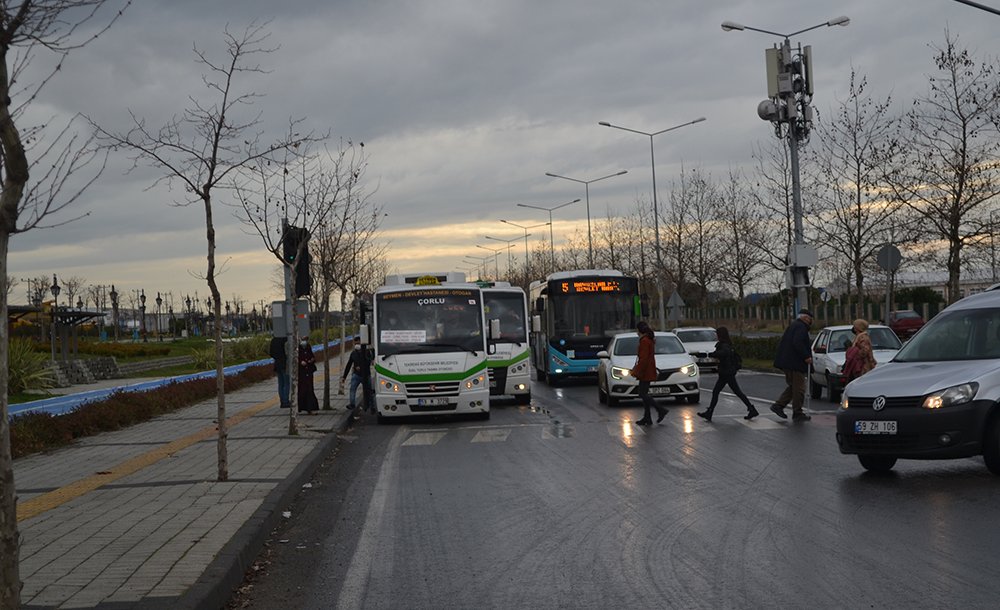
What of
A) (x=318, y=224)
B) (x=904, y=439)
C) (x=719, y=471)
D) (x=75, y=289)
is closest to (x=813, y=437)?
(x=719, y=471)

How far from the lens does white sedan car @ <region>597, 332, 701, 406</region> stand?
24.0 meters

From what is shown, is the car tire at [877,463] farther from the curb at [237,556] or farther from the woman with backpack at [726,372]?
the woman with backpack at [726,372]

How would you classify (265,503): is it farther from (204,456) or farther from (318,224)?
(318,224)

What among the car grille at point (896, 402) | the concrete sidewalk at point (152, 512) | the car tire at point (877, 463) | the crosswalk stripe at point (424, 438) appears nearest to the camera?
the concrete sidewalk at point (152, 512)

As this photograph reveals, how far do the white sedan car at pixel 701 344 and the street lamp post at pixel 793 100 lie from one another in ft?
25.1

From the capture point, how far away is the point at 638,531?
9391 mm

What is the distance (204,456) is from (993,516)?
33.2 ft

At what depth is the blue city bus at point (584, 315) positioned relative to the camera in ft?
110

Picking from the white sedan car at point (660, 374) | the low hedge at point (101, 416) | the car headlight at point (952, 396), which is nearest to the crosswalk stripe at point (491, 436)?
the white sedan car at point (660, 374)

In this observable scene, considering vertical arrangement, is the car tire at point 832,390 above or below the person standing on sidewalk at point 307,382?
below

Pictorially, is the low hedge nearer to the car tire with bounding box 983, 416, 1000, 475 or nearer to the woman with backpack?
the woman with backpack

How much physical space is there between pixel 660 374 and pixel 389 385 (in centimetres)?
576

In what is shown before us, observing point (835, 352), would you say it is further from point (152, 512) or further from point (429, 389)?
point (152, 512)

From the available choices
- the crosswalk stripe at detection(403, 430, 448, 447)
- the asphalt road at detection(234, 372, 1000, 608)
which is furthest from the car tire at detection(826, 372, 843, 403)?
the crosswalk stripe at detection(403, 430, 448, 447)
